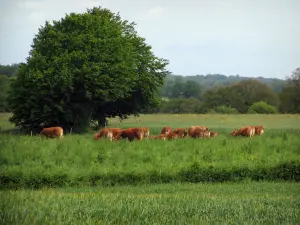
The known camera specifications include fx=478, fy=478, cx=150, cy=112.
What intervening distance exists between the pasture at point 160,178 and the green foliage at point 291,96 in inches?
151

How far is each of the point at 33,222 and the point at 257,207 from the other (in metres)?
3.88

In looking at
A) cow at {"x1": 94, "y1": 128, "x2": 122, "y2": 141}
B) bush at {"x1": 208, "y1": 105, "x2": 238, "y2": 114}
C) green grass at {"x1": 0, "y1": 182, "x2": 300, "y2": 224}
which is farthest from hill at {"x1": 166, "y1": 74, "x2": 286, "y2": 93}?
green grass at {"x1": 0, "y1": 182, "x2": 300, "y2": 224}

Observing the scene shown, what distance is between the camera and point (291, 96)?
2831 centimetres

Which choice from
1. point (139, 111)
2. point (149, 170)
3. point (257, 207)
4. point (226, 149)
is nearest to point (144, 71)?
point (139, 111)

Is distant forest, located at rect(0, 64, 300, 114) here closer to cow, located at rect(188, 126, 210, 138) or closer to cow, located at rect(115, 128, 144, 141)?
cow, located at rect(188, 126, 210, 138)

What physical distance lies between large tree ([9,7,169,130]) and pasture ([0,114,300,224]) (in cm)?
1095

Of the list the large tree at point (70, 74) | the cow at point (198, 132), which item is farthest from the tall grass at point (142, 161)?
the large tree at point (70, 74)

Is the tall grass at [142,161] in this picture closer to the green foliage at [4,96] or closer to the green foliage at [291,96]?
the green foliage at [291,96]


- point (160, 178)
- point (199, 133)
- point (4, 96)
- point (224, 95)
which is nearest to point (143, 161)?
point (160, 178)

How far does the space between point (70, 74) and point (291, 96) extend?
13821 mm

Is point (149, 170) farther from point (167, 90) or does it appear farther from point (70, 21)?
point (167, 90)

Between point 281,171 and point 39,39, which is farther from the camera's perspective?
point 39,39

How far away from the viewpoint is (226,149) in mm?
18984

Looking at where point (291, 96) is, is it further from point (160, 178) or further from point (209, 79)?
point (209, 79)
